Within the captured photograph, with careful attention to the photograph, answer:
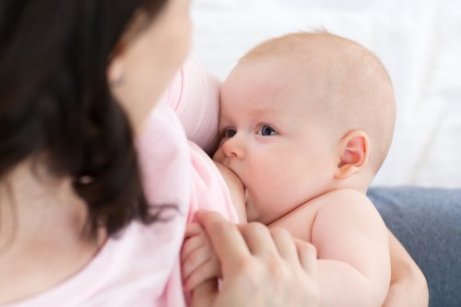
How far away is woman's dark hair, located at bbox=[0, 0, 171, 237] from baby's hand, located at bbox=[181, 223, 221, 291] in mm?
174

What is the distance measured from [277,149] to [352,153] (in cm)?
10

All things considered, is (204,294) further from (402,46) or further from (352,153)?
(402,46)

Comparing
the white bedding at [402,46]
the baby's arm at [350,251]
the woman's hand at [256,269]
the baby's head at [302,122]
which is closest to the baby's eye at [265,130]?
the baby's head at [302,122]

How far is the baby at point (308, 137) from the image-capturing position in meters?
0.93

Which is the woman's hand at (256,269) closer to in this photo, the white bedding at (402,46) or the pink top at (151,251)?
the pink top at (151,251)

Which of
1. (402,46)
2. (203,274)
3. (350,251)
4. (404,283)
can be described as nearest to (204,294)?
(203,274)

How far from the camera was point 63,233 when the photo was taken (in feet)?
2.31

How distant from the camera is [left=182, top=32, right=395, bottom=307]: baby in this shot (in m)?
0.93

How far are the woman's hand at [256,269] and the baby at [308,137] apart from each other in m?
0.13

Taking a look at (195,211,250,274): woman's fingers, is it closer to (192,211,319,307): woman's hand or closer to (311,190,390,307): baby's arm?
(192,211,319,307): woman's hand

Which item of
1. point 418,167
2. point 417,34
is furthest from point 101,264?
point 417,34

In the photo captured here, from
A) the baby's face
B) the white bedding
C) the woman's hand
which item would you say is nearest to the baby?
the baby's face

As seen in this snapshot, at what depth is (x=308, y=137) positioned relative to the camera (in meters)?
0.95

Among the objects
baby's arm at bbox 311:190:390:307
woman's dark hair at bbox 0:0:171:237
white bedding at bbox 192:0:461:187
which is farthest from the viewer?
white bedding at bbox 192:0:461:187
